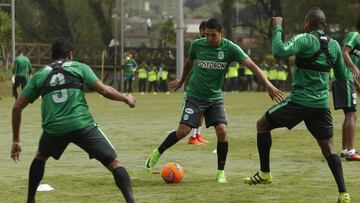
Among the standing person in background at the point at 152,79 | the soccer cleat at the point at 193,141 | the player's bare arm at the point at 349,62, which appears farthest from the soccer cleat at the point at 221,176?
the standing person in background at the point at 152,79

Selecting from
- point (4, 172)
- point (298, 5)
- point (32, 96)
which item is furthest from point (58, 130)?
point (298, 5)

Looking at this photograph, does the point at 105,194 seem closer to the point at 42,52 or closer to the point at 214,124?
the point at 214,124

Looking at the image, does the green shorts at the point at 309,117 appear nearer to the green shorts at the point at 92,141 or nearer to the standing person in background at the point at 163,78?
the green shorts at the point at 92,141

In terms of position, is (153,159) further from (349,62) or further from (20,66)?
(20,66)

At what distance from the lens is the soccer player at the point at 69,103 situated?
8931 millimetres

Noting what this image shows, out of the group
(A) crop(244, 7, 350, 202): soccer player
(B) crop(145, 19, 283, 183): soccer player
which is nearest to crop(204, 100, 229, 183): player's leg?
(B) crop(145, 19, 283, 183): soccer player

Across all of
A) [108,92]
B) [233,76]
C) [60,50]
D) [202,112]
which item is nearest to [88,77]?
[108,92]

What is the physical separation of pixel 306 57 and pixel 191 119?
228 cm

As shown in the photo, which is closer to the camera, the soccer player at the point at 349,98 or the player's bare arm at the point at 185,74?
the player's bare arm at the point at 185,74

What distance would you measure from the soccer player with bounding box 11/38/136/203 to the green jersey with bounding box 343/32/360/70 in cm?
561

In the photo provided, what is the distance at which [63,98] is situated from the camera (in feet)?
29.4

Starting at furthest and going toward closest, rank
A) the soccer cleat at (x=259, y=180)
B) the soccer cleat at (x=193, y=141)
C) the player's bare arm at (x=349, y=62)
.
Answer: the soccer cleat at (x=193, y=141) < the player's bare arm at (x=349, y=62) < the soccer cleat at (x=259, y=180)

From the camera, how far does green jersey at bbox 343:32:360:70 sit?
13.8 m

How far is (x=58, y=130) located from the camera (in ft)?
29.5
